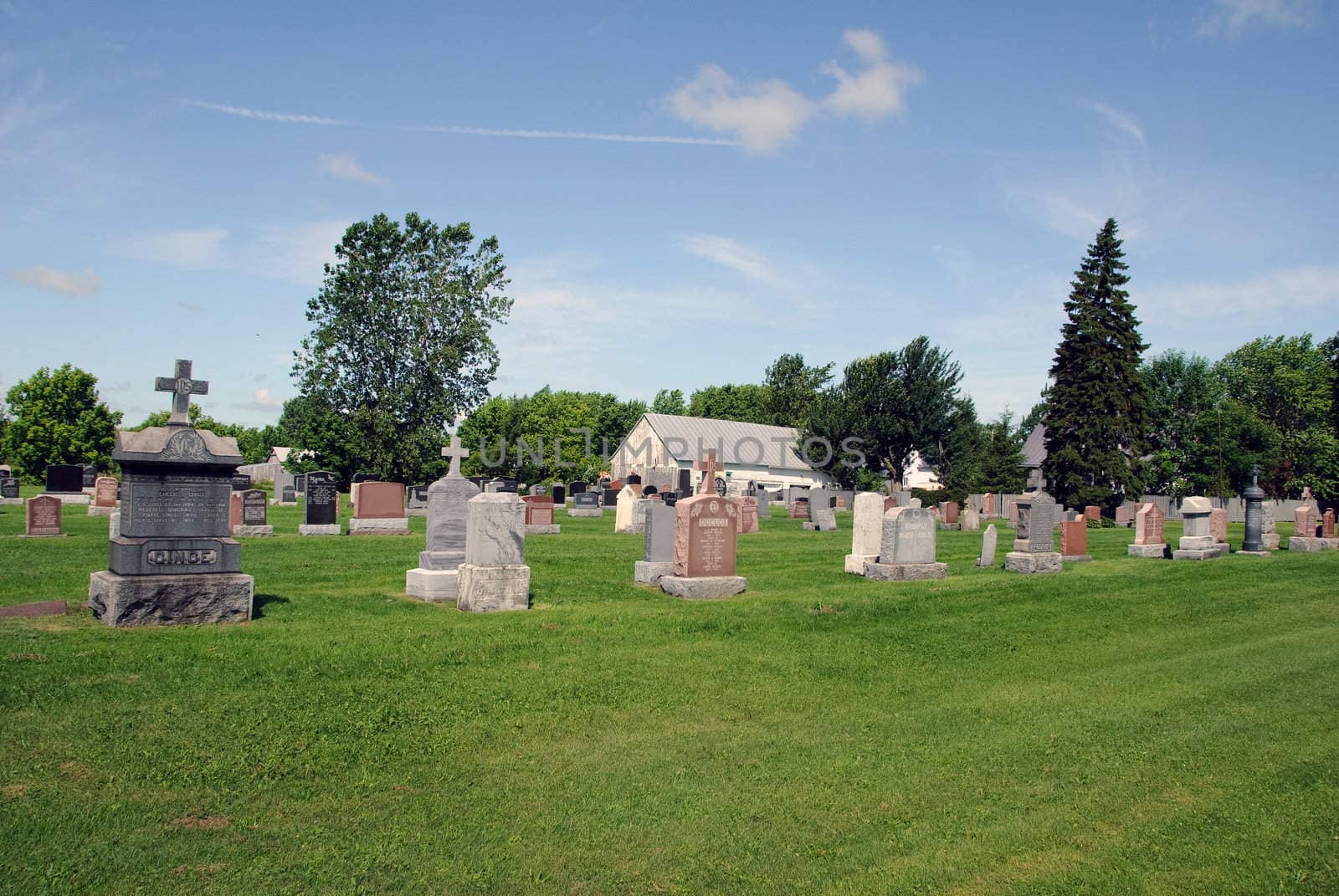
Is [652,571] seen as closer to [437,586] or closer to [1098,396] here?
[437,586]

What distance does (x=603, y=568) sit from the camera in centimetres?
1677

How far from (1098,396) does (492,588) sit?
124ft

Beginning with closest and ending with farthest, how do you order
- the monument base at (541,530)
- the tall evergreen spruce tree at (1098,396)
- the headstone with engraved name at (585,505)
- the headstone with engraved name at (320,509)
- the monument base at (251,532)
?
1. the monument base at (251,532)
2. the headstone with engraved name at (320,509)
3. the monument base at (541,530)
4. the headstone with engraved name at (585,505)
5. the tall evergreen spruce tree at (1098,396)

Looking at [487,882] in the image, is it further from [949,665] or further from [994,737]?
[949,665]

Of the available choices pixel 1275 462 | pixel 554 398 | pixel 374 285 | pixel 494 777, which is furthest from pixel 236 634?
pixel 554 398

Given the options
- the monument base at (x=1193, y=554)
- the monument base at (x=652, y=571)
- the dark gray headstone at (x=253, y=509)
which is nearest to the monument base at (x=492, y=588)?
the monument base at (x=652, y=571)

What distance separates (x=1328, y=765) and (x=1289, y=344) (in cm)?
7294

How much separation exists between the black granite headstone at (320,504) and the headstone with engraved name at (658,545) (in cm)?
1149

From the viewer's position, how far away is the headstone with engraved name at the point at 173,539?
988 centimetres

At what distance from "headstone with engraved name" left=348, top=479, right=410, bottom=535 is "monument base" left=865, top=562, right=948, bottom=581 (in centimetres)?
1299

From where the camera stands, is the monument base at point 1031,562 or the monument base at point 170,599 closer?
the monument base at point 170,599

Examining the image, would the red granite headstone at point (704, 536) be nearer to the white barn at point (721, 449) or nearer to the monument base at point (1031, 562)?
the monument base at point (1031, 562)

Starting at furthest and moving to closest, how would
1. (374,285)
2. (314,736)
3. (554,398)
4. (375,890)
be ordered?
(554,398)
(374,285)
(314,736)
(375,890)

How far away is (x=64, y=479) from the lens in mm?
32500
